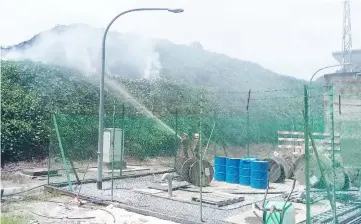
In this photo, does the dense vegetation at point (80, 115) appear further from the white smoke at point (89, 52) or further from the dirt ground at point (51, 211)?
the white smoke at point (89, 52)

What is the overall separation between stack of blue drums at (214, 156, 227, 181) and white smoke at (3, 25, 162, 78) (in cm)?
1566

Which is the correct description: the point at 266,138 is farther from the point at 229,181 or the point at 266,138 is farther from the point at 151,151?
the point at 229,181

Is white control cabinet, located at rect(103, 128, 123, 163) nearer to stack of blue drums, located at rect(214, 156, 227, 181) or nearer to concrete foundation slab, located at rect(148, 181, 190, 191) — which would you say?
concrete foundation slab, located at rect(148, 181, 190, 191)

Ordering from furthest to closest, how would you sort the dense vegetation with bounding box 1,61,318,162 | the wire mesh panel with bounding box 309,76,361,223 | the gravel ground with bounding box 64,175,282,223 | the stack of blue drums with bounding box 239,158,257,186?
the dense vegetation with bounding box 1,61,318,162 → the stack of blue drums with bounding box 239,158,257,186 → the gravel ground with bounding box 64,175,282,223 → the wire mesh panel with bounding box 309,76,361,223

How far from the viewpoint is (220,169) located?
13602mm

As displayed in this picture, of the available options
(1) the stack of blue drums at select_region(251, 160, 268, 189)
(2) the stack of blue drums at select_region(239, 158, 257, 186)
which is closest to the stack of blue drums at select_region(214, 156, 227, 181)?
(2) the stack of blue drums at select_region(239, 158, 257, 186)

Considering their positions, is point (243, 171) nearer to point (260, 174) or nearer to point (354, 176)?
point (260, 174)

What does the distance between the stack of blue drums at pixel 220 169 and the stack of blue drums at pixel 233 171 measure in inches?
10.1

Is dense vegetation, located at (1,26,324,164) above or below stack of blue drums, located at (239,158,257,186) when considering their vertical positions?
above

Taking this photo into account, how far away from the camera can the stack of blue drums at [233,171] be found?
517 inches

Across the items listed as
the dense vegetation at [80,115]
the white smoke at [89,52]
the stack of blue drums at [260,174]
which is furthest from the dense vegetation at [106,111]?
the stack of blue drums at [260,174]

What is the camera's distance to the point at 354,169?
38.6ft

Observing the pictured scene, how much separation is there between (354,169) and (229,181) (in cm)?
391

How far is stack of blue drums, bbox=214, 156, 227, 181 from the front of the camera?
534 inches
